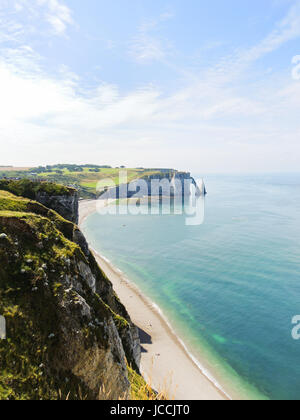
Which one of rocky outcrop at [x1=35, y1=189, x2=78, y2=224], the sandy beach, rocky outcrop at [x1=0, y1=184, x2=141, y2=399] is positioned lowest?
the sandy beach

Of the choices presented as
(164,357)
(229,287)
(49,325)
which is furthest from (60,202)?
(229,287)

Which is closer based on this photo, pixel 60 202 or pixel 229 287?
pixel 60 202

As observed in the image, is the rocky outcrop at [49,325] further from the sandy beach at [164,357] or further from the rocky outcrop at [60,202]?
the rocky outcrop at [60,202]

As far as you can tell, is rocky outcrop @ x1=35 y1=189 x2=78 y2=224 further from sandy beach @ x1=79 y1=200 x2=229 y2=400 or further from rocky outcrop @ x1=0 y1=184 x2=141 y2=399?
sandy beach @ x1=79 y1=200 x2=229 y2=400

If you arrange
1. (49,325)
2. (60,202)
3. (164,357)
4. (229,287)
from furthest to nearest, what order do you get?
(229,287)
(164,357)
(60,202)
(49,325)

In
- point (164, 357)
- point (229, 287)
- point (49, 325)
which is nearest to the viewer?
point (49, 325)

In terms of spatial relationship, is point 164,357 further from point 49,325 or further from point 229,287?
point 49,325

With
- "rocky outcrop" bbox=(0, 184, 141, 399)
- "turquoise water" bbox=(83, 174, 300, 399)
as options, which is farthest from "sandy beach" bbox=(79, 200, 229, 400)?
"rocky outcrop" bbox=(0, 184, 141, 399)

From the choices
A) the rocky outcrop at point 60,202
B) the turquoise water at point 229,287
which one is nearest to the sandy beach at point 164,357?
the turquoise water at point 229,287
